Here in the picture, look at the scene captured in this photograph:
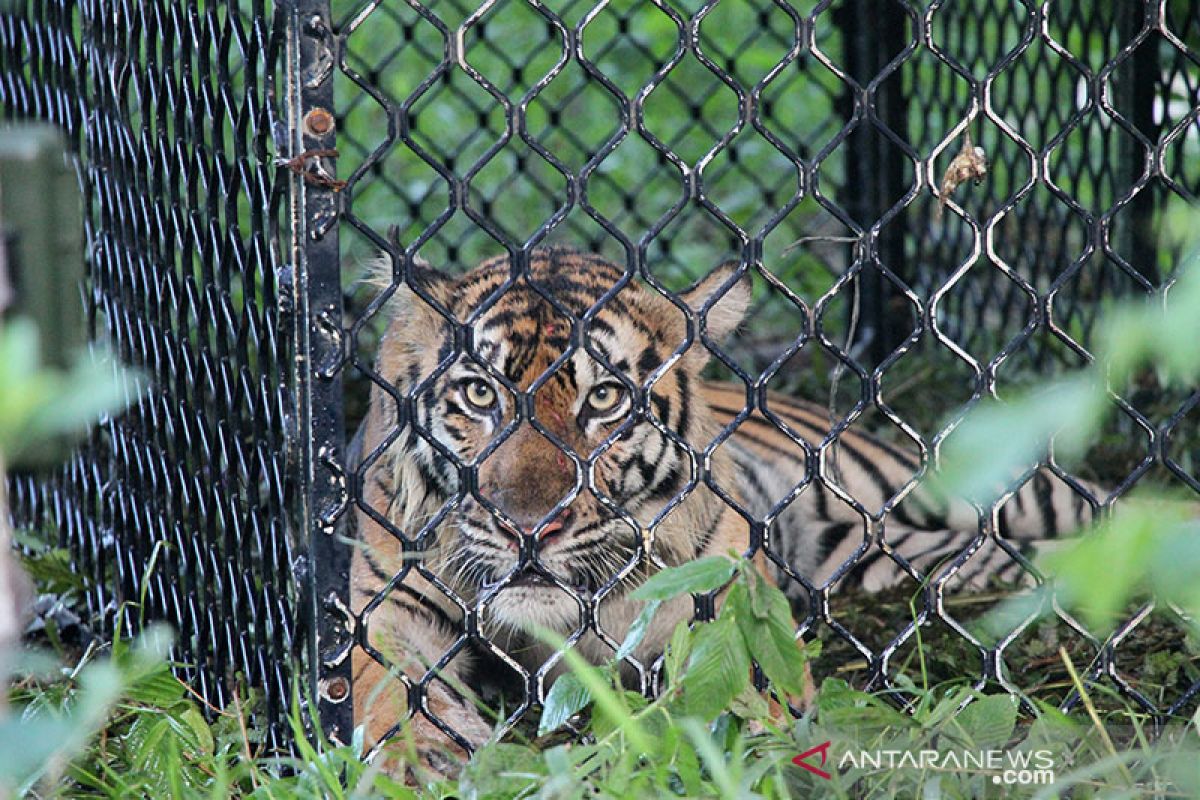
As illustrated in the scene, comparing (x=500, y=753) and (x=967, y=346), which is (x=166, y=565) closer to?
(x=500, y=753)

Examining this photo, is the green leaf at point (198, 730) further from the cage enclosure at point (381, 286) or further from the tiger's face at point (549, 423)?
the tiger's face at point (549, 423)

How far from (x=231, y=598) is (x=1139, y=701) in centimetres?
144

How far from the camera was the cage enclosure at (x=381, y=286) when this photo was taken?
2.08 meters

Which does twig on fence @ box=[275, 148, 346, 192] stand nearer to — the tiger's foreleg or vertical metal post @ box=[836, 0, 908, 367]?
the tiger's foreleg

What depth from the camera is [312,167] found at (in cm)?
201

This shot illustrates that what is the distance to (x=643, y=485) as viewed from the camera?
111 inches

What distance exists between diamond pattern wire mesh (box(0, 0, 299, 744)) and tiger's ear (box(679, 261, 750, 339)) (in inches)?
31.8

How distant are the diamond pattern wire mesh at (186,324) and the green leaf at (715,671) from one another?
64 centimetres

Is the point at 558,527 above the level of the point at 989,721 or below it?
above

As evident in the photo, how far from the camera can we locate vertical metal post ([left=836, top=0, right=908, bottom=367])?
4375mm

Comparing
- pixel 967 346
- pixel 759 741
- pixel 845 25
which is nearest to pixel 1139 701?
pixel 759 741

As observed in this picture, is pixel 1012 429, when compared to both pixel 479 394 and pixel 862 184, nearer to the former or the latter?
pixel 479 394

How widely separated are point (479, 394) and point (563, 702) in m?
0.84

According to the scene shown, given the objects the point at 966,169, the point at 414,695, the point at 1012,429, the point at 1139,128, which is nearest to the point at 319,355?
the point at 414,695
